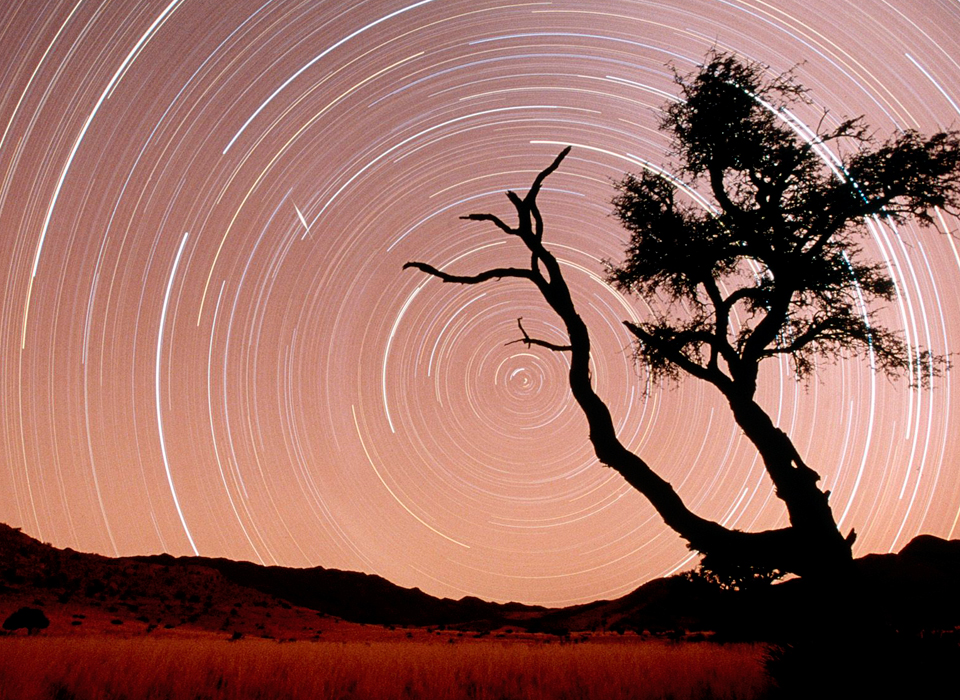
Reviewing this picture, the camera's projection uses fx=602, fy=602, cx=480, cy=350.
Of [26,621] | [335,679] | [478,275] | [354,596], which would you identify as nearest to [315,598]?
[354,596]

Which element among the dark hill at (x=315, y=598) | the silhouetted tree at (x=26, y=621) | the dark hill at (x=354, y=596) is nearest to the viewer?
the silhouetted tree at (x=26, y=621)

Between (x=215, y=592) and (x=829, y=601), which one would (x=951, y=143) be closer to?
(x=829, y=601)

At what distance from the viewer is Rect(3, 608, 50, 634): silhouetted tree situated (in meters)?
24.5

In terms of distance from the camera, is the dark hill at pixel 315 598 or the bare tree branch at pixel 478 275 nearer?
the bare tree branch at pixel 478 275

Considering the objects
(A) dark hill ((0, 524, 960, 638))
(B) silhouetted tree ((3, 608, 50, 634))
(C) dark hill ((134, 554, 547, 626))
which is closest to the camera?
(B) silhouetted tree ((3, 608, 50, 634))

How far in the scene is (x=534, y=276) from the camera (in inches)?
303

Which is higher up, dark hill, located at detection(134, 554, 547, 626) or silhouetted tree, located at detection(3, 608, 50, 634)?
dark hill, located at detection(134, 554, 547, 626)

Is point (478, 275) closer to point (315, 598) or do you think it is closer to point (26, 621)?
point (26, 621)

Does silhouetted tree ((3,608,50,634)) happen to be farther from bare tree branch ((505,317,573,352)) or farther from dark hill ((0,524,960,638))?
bare tree branch ((505,317,573,352))

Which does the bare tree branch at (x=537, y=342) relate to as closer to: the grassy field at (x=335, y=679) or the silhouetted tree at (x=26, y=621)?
the grassy field at (x=335, y=679)

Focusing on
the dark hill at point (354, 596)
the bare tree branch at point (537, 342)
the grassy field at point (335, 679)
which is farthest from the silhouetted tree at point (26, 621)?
the dark hill at point (354, 596)

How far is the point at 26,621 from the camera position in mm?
25016

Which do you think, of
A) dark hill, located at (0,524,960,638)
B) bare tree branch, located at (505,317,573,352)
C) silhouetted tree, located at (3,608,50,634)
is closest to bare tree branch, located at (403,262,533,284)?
bare tree branch, located at (505,317,573,352)

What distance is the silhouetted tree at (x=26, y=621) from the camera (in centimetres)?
2455
